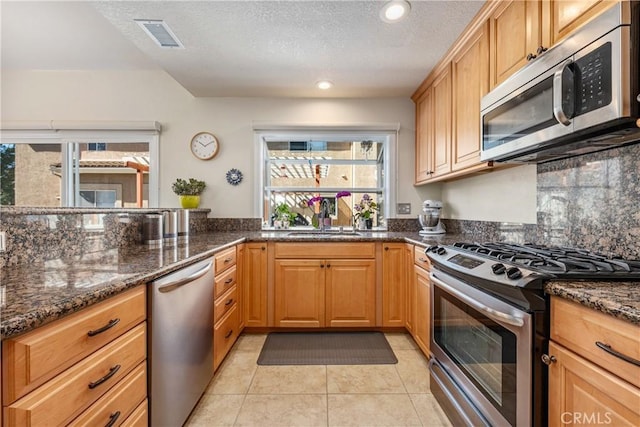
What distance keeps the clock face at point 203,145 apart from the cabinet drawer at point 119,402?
2430 mm

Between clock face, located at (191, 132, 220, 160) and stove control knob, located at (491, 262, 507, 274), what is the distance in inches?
112

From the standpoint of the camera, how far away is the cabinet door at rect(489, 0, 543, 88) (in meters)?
1.39

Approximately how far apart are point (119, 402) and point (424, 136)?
2.89 m

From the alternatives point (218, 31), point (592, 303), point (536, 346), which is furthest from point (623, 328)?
point (218, 31)

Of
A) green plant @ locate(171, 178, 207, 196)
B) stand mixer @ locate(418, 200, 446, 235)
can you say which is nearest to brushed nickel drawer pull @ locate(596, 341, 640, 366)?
stand mixer @ locate(418, 200, 446, 235)

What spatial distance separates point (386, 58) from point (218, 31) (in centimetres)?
127

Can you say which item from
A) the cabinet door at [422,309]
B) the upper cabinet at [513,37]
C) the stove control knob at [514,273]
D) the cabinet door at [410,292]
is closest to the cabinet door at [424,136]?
the cabinet door at [410,292]

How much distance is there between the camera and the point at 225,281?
2078 mm

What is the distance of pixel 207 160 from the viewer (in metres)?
3.13

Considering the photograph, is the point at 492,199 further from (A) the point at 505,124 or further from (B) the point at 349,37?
(B) the point at 349,37

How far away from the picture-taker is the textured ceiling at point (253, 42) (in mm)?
1761

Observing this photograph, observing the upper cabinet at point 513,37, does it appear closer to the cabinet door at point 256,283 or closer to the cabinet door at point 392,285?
the cabinet door at point 392,285

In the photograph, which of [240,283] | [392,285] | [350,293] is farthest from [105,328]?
[392,285]

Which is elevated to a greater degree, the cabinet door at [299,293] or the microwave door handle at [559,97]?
the microwave door handle at [559,97]
